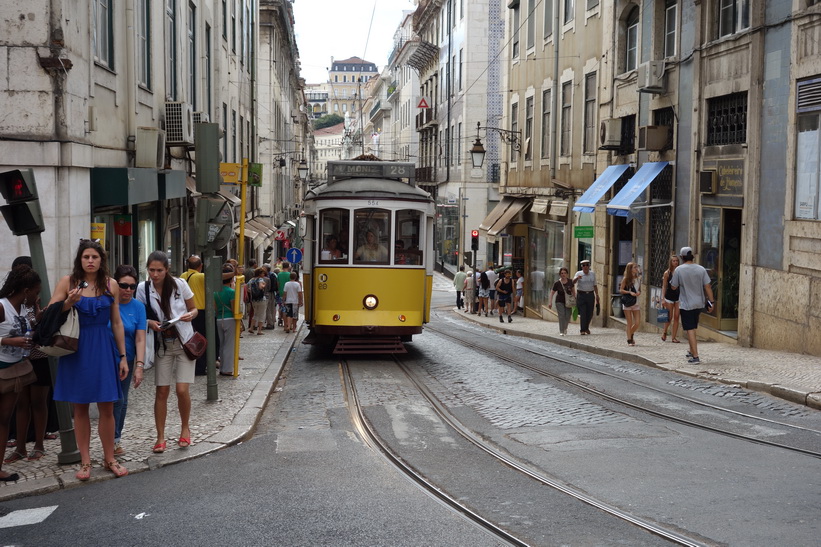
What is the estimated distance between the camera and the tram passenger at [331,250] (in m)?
15.0

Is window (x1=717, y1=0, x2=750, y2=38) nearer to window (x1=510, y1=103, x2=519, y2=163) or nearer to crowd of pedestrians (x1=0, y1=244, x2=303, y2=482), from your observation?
crowd of pedestrians (x1=0, y1=244, x2=303, y2=482)

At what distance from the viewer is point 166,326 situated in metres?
7.90

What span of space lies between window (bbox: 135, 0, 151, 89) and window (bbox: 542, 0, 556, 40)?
16099 millimetres

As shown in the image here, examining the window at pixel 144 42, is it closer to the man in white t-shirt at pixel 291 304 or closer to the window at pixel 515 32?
the man in white t-shirt at pixel 291 304

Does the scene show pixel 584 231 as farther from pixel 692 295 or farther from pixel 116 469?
pixel 116 469

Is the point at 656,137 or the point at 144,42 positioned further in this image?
the point at 656,137

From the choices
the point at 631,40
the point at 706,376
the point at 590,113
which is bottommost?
the point at 706,376

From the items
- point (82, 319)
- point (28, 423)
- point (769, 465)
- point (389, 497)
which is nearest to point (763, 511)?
point (769, 465)

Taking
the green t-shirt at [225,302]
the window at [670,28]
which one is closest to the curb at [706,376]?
the green t-shirt at [225,302]

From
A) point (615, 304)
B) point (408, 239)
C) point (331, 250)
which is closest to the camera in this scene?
point (331, 250)

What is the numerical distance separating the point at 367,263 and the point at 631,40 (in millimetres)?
11057

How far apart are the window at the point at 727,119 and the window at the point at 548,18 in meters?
12.3

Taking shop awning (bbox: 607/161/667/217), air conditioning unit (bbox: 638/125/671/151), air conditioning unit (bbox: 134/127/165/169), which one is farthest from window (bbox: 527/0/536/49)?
air conditioning unit (bbox: 134/127/165/169)

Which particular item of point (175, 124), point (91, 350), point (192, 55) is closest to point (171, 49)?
point (175, 124)
